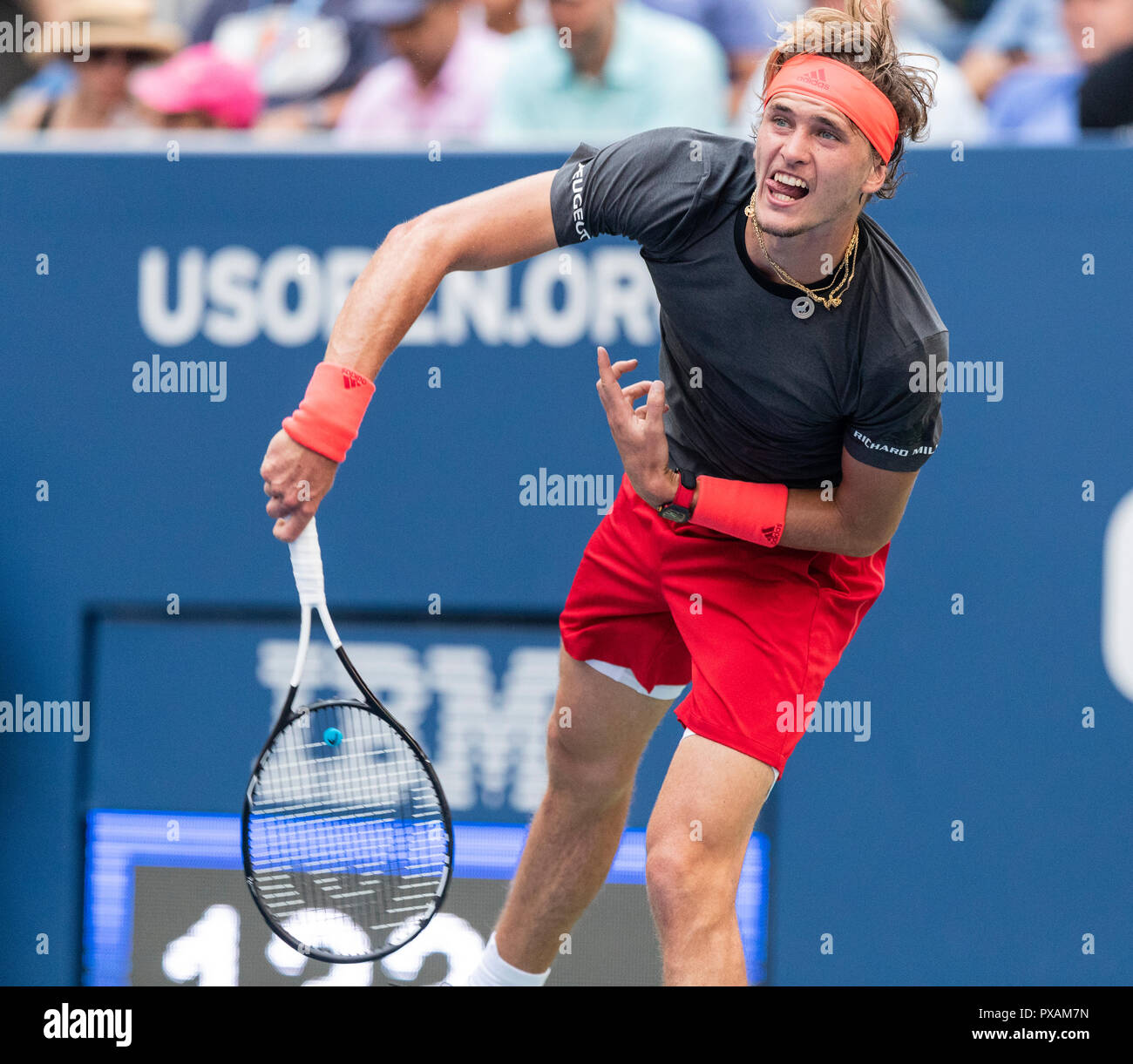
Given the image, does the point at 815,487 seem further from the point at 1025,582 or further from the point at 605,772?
the point at 1025,582

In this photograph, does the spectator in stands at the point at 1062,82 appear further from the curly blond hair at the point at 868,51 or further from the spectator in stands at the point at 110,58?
the spectator in stands at the point at 110,58

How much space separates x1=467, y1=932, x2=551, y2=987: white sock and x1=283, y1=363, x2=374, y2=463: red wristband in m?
1.12

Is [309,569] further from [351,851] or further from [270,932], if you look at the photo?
[270,932]

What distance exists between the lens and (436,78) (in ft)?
13.6

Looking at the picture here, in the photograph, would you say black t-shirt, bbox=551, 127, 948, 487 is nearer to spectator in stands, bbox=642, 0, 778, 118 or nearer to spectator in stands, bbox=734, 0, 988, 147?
spectator in stands, bbox=734, 0, 988, 147

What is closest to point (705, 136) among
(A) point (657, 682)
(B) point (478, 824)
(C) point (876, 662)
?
(A) point (657, 682)

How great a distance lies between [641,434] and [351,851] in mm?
→ 994

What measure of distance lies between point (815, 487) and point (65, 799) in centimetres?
186

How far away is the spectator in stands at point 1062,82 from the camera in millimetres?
3789

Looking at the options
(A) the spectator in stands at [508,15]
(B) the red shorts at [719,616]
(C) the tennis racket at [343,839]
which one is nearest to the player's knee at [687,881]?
(B) the red shorts at [719,616]

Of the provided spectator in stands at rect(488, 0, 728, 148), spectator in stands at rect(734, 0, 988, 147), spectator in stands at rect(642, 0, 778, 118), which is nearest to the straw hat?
spectator in stands at rect(488, 0, 728, 148)

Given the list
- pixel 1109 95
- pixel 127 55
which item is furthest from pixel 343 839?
pixel 127 55

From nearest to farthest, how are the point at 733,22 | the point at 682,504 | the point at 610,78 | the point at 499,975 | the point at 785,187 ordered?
the point at 785,187, the point at 682,504, the point at 499,975, the point at 610,78, the point at 733,22

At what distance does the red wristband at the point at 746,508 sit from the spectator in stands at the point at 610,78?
5.66ft
